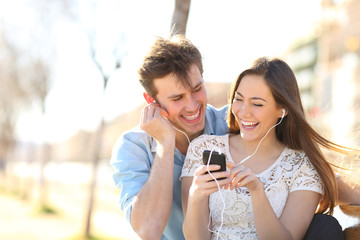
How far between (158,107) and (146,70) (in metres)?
0.30

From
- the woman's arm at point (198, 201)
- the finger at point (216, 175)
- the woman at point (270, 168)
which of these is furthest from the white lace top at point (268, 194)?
the finger at point (216, 175)

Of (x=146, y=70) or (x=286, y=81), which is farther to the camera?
(x=146, y=70)

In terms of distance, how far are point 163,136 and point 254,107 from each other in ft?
2.21

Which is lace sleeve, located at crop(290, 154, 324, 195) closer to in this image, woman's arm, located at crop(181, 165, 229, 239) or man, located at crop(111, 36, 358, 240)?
woman's arm, located at crop(181, 165, 229, 239)

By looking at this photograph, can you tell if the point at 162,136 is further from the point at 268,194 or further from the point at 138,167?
the point at 268,194

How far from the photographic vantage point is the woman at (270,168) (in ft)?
9.86

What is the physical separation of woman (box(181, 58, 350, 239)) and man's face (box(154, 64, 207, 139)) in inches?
11.8

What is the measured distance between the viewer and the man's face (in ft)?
12.1

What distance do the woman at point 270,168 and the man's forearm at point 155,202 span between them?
13 cm

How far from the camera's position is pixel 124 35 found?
1109cm

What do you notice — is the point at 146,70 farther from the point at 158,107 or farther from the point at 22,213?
the point at 22,213

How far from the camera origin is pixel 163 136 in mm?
3461

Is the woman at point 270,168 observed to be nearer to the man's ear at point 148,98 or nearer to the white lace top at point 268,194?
the white lace top at point 268,194

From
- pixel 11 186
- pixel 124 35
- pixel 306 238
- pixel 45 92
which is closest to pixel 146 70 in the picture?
pixel 306 238
